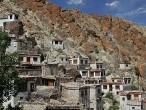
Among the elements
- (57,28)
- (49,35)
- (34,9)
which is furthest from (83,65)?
(34,9)

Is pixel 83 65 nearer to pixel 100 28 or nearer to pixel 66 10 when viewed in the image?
pixel 66 10

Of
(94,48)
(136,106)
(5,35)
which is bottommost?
(136,106)

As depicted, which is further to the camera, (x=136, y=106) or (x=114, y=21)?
(x=114, y=21)

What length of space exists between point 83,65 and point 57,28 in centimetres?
2944

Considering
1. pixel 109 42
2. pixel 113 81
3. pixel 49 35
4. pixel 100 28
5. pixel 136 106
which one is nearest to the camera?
pixel 136 106

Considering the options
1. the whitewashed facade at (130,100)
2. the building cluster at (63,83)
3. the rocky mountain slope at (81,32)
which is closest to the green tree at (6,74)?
the building cluster at (63,83)

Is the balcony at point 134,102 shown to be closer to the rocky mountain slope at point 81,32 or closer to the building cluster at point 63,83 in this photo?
the building cluster at point 63,83

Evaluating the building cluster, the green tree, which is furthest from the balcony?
the green tree

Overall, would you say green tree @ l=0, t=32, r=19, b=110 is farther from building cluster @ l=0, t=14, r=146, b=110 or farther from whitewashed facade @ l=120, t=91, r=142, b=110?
whitewashed facade @ l=120, t=91, r=142, b=110

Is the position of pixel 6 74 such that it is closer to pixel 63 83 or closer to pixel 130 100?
pixel 63 83

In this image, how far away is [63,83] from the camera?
62.3 metres

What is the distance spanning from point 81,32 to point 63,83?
7340cm

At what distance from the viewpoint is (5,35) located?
3547 cm

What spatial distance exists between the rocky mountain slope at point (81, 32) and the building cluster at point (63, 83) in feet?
27.2
